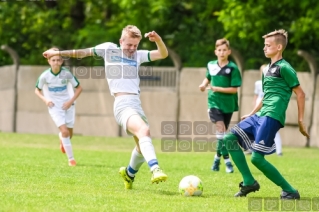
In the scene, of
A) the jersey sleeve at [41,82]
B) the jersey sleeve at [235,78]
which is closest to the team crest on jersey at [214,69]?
the jersey sleeve at [235,78]

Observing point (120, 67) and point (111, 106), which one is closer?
point (120, 67)

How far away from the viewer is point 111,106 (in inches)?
902

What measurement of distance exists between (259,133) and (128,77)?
1.86 meters

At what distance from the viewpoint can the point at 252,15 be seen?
69.3 feet

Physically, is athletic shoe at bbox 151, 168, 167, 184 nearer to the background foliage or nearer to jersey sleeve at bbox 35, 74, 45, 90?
jersey sleeve at bbox 35, 74, 45, 90

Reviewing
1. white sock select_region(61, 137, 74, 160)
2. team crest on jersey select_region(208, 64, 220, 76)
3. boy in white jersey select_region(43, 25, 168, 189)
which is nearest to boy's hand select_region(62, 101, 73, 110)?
white sock select_region(61, 137, 74, 160)

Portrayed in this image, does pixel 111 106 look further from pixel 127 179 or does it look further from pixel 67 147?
pixel 127 179

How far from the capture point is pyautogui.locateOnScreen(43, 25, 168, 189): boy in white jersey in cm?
913

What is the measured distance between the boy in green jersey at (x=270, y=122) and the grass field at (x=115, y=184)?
279 millimetres

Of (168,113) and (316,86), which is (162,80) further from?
(316,86)

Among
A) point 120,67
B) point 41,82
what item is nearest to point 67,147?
point 41,82

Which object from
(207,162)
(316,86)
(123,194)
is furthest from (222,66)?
(316,86)

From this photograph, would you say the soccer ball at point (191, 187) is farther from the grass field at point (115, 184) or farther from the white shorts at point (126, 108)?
the white shorts at point (126, 108)

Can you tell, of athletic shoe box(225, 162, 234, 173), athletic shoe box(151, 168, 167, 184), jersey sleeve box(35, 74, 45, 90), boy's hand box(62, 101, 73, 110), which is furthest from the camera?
jersey sleeve box(35, 74, 45, 90)
